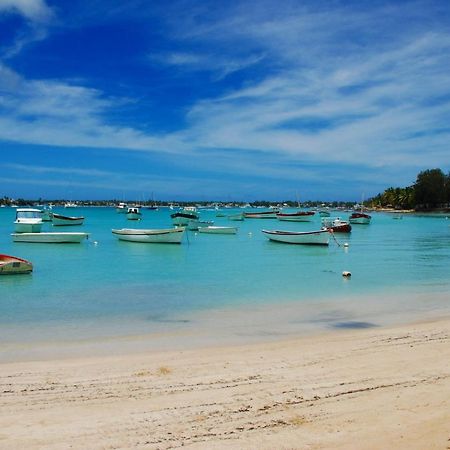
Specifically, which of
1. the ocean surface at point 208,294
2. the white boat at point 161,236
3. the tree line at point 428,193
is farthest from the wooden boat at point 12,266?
the tree line at point 428,193

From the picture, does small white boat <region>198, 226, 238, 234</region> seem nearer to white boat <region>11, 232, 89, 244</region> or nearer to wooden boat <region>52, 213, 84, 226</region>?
white boat <region>11, 232, 89, 244</region>

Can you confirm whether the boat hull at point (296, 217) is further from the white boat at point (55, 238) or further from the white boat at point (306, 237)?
the white boat at point (55, 238)

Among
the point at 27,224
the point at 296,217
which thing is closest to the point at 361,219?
the point at 296,217

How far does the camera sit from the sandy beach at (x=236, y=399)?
18.3ft

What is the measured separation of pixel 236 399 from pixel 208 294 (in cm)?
1110

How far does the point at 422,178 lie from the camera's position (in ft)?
440

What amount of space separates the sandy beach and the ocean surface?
89.4 inches

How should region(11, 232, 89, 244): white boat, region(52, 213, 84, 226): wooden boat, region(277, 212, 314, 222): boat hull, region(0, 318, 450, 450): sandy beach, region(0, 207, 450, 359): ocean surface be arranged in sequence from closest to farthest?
region(0, 318, 450, 450): sandy beach → region(0, 207, 450, 359): ocean surface → region(11, 232, 89, 244): white boat → region(52, 213, 84, 226): wooden boat → region(277, 212, 314, 222): boat hull

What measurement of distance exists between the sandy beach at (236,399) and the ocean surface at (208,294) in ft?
7.45

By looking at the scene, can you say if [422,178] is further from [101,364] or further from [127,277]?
[101,364]

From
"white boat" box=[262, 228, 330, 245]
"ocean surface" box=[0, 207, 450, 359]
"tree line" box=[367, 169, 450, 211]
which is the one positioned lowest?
"ocean surface" box=[0, 207, 450, 359]

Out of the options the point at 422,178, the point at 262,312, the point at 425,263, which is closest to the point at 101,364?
the point at 262,312

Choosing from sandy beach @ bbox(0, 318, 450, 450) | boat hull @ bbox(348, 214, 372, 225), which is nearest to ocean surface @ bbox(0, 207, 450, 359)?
sandy beach @ bbox(0, 318, 450, 450)

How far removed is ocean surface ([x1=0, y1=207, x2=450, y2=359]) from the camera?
40.9ft
